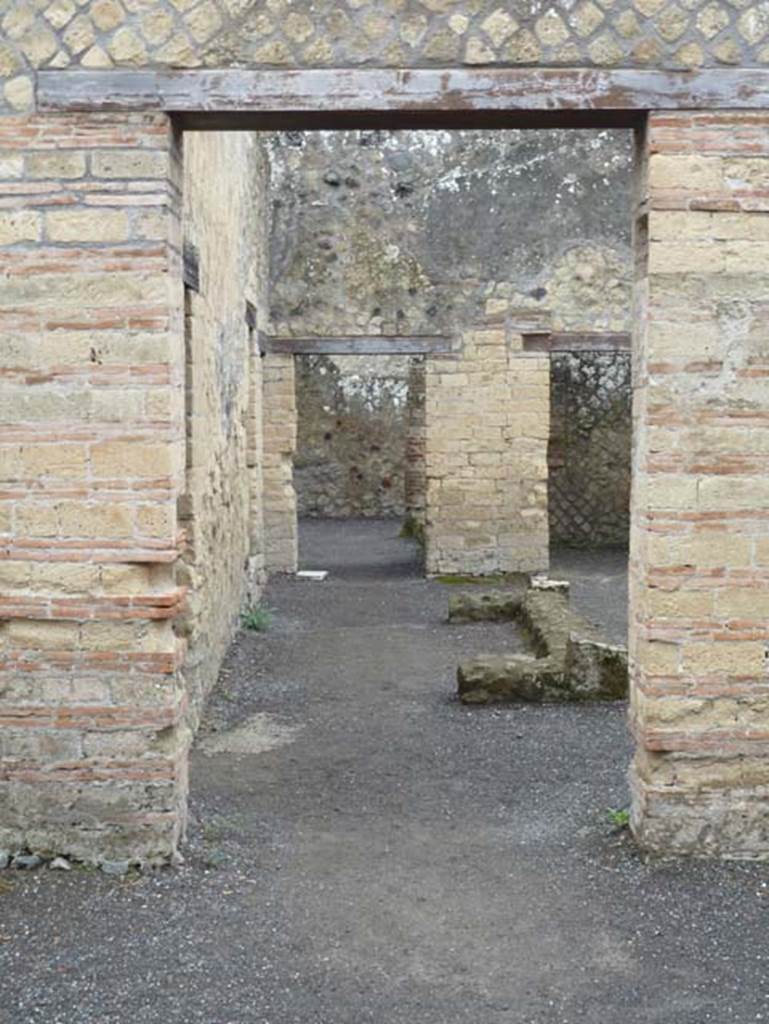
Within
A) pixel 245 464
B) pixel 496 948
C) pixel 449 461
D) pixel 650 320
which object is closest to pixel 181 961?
pixel 496 948

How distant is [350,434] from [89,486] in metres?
16.5

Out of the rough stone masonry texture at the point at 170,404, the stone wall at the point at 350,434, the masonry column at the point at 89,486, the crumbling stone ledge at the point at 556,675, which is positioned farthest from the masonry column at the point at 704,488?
the stone wall at the point at 350,434

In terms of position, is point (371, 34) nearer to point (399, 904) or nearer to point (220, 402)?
point (399, 904)

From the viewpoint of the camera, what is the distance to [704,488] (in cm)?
505

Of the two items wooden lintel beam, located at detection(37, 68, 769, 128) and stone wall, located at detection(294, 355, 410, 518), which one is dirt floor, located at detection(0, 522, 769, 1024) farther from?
stone wall, located at detection(294, 355, 410, 518)

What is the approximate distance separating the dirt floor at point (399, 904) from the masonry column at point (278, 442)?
21.5 feet

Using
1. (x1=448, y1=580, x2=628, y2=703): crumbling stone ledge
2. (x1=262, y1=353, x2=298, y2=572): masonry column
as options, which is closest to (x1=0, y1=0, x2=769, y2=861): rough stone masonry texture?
(x1=448, y1=580, x2=628, y2=703): crumbling stone ledge

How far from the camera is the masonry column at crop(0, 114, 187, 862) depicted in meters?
4.93

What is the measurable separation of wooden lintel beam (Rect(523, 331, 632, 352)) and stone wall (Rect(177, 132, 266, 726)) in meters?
3.24

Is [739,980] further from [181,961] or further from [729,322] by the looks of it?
[729,322]

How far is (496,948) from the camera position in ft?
14.6

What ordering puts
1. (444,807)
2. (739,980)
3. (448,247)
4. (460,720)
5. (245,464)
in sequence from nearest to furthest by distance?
1. (739,980)
2. (444,807)
3. (460,720)
4. (245,464)
5. (448,247)

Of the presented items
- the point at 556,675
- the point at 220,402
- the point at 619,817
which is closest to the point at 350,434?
the point at 220,402

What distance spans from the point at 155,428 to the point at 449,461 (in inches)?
347
